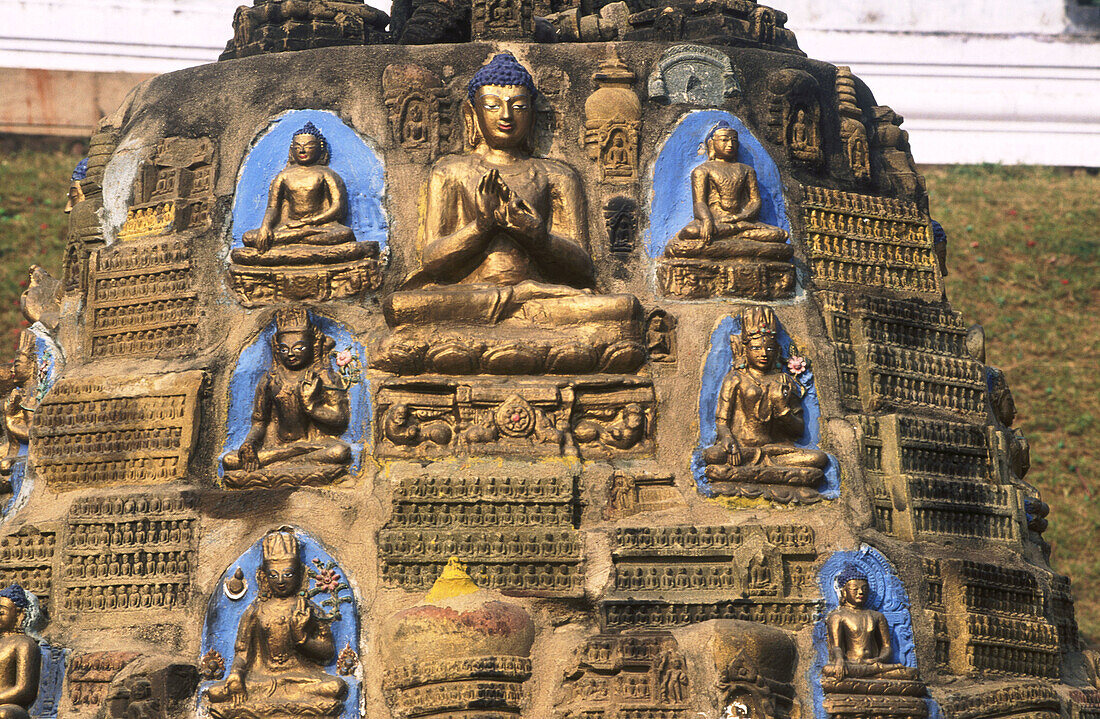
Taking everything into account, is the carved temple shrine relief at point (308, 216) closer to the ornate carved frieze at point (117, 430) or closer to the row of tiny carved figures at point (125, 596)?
the ornate carved frieze at point (117, 430)

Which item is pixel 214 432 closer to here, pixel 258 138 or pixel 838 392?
pixel 258 138

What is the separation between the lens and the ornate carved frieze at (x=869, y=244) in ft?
34.1

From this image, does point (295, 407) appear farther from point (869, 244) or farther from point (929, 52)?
point (929, 52)

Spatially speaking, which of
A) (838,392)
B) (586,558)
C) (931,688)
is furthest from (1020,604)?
(586,558)

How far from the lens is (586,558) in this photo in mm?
9406

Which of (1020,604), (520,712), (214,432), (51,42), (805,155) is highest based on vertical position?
(51,42)

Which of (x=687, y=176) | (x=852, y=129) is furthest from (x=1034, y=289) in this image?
(x=687, y=176)

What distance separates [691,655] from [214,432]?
9.14 feet

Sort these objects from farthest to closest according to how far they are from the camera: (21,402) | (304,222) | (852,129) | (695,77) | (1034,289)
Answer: (1034,289) < (852,129) < (21,402) < (695,77) < (304,222)

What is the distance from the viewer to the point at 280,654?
924 cm

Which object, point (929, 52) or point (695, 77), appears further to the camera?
point (929, 52)

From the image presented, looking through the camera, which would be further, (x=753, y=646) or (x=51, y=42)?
(x=51, y=42)

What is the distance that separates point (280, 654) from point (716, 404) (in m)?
2.62

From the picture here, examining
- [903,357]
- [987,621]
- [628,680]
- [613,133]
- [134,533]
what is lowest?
[628,680]
